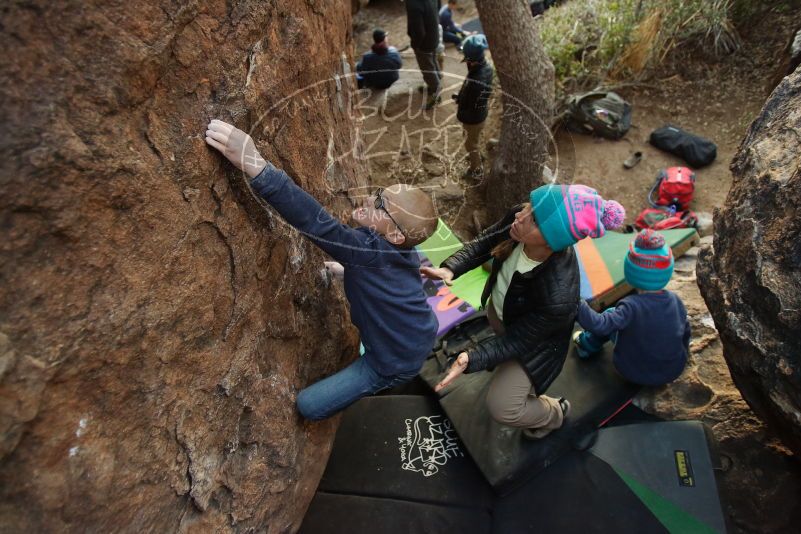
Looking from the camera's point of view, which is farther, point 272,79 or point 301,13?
point 301,13

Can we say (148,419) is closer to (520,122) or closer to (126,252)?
(126,252)

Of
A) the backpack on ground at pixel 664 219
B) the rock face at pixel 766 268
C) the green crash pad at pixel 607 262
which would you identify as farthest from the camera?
the backpack on ground at pixel 664 219

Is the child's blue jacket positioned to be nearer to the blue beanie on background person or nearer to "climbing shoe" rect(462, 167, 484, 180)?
the blue beanie on background person

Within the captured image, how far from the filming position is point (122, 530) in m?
1.45

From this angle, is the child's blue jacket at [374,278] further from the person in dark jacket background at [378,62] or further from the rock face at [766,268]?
the person in dark jacket background at [378,62]

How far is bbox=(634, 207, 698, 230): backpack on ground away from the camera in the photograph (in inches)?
188

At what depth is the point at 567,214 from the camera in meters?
1.98

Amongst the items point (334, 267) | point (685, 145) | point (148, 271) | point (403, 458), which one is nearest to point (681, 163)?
point (685, 145)

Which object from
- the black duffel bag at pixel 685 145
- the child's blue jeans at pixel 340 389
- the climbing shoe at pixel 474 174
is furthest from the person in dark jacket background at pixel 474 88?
the child's blue jeans at pixel 340 389

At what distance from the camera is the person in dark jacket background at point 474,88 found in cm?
409

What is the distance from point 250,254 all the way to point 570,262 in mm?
1337

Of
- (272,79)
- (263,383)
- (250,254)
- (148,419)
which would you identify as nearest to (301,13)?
(272,79)

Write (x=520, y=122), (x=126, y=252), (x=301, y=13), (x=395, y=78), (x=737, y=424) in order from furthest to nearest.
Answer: (x=520, y=122)
(x=395, y=78)
(x=737, y=424)
(x=301, y=13)
(x=126, y=252)

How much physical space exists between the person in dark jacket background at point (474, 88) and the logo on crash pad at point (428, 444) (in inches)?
105
